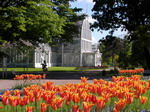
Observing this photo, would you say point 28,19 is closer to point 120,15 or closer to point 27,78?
point 27,78

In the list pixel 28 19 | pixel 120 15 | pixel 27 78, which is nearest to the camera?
pixel 27 78

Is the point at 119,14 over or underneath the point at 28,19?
over

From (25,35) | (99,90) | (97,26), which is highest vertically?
(97,26)

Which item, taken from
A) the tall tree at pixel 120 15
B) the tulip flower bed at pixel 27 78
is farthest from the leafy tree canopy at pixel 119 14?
the tulip flower bed at pixel 27 78

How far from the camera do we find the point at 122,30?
37.3 meters

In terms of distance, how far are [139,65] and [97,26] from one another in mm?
9155

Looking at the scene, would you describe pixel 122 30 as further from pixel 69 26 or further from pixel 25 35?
pixel 25 35

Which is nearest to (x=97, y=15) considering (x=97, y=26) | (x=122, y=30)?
(x=97, y=26)

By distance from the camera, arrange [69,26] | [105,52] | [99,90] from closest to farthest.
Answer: [99,90]
[69,26]
[105,52]

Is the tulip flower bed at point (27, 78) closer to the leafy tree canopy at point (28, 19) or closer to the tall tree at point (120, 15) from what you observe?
the leafy tree canopy at point (28, 19)

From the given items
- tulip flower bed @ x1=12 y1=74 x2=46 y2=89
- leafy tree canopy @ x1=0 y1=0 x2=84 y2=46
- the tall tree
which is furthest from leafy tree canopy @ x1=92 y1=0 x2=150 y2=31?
tulip flower bed @ x1=12 y1=74 x2=46 y2=89

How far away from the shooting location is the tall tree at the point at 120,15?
113ft

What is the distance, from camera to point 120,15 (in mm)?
36531

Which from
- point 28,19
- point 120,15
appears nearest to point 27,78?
point 28,19
